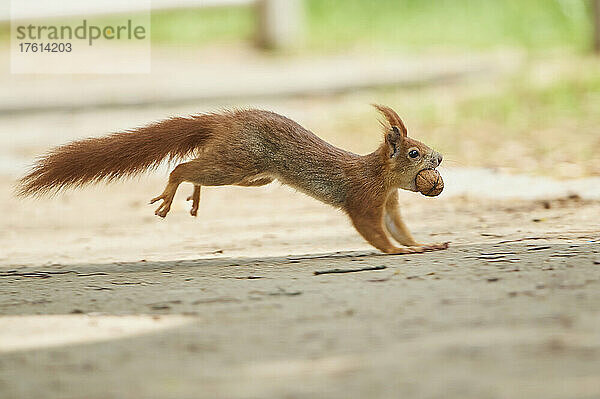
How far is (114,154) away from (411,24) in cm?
1209

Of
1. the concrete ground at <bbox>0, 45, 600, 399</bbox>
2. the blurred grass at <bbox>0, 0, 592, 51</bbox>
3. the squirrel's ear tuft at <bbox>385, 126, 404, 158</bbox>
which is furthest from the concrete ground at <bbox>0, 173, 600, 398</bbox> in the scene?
the blurred grass at <bbox>0, 0, 592, 51</bbox>

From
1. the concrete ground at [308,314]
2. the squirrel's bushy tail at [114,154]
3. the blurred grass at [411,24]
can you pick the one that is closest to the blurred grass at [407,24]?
the blurred grass at [411,24]

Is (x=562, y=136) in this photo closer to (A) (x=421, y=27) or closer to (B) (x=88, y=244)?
(B) (x=88, y=244)

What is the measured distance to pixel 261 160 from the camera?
203 inches

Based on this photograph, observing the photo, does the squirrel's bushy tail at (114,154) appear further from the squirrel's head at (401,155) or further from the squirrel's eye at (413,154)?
the squirrel's eye at (413,154)

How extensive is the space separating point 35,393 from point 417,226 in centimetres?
339

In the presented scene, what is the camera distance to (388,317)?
3.57 meters

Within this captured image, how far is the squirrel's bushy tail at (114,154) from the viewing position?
5.12m

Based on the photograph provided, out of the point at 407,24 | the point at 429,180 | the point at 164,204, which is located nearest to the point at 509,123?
the point at 429,180

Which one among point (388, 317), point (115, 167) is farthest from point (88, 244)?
point (388, 317)

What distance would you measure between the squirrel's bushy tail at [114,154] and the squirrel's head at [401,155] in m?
0.90

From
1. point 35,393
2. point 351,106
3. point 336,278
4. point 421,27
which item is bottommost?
point 35,393

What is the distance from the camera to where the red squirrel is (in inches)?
201

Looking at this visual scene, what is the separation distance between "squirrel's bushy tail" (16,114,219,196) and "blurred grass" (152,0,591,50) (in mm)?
9598
